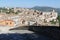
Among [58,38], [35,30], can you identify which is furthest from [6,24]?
[58,38]

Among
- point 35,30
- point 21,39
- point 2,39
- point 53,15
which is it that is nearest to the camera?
point 2,39

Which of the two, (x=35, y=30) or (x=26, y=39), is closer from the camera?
(x=26, y=39)

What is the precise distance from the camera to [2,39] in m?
5.15

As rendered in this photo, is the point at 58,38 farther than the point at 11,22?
No

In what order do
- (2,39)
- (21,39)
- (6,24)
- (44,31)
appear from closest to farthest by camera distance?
(2,39), (21,39), (44,31), (6,24)

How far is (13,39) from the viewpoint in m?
5.20

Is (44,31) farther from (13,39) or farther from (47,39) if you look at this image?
(13,39)

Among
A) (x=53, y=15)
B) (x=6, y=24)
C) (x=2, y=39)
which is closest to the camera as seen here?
(x=2, y=39)

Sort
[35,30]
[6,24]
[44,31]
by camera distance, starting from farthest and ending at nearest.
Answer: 1. [6,24]
2. [35,30]
3. [44,31]

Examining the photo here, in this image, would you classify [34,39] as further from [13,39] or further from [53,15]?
[53,15]

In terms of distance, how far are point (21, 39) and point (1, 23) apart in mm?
5320

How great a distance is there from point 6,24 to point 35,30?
3118 millimetres

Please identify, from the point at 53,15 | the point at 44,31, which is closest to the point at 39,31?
the point at 44,31

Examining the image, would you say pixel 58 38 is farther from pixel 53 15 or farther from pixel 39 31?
pixel 53 15
